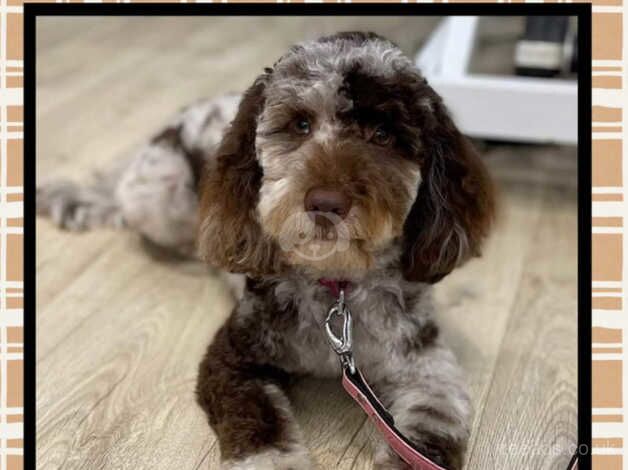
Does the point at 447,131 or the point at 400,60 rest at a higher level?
the point at 400,60

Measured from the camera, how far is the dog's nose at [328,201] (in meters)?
1.63

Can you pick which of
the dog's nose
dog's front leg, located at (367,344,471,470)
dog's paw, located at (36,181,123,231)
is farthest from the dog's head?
dog's paw, located at (36,181,123,231)

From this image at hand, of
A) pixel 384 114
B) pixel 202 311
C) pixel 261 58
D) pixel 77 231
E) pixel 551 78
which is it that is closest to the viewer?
pixel 384 114

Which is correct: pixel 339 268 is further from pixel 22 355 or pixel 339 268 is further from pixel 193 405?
pixel 22 355

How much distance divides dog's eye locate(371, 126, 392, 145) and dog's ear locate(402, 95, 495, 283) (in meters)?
0.10

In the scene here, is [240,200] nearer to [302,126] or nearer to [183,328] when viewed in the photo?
[302,126]

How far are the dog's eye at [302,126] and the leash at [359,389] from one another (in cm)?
36

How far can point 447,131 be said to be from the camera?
72.7 inches

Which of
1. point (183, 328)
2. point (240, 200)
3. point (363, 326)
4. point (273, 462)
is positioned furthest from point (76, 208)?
point (273, 462)

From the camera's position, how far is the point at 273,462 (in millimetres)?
1752

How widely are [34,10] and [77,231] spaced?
1179mm

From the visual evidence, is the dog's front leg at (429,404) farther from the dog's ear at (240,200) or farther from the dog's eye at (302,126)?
the dog's eye at (302,126)

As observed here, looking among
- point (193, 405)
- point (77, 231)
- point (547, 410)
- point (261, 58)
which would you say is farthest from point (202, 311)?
point (261, 58)

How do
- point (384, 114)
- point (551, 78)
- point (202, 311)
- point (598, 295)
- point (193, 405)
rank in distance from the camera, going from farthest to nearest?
point (551, 78), point (202, 311), point (193, 405), point (598, 295), point (384, 114)
